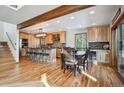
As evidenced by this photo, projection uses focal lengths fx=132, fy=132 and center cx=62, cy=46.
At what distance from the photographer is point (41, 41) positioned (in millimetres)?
11391

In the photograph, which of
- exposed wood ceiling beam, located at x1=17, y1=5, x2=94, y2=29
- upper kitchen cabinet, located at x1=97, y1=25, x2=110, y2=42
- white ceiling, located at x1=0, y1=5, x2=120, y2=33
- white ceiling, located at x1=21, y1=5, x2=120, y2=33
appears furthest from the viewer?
upper kitchen cabinet, located at x1=97, y1=25, x2=110, y2=42

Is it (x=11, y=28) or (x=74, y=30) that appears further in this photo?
(x=74, y=30)

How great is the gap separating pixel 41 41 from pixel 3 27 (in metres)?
3.74

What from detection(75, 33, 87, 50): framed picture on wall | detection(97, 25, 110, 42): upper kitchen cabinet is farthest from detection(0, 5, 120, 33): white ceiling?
detection(75, 33, 87, 50): framed picture on wall

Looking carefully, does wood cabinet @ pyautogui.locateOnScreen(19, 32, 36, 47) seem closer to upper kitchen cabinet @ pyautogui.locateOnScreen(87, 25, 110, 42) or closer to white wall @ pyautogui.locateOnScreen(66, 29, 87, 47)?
white wall @ pyautogui.locateOnScreen(66, 29, 87, 47)

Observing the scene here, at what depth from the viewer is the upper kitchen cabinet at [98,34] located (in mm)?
Answer: 7475

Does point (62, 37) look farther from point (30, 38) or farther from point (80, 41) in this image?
point (30, 38)

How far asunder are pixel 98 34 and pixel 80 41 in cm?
153

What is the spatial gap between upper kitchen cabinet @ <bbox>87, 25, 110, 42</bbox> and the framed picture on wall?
1.32ft

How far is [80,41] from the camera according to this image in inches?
349

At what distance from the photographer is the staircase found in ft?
21.1

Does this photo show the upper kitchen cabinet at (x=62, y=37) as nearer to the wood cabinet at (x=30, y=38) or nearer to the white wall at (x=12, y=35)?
the wood cabinet at (x=30, y=38)
